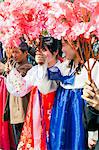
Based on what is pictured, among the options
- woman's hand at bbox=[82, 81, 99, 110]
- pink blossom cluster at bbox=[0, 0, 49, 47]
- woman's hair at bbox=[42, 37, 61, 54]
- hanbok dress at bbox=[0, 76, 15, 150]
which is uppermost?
pink blossom cluster at bbox=[0, 0, 49, 47]

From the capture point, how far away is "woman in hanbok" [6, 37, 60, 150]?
3346mm

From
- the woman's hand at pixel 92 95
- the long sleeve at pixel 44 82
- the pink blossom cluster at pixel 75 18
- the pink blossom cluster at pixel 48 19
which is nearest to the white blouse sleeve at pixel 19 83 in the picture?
the long sleeve at pixel 44 82

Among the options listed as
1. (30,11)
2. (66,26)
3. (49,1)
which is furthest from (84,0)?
(30,11)

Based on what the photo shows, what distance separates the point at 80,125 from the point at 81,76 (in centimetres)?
38

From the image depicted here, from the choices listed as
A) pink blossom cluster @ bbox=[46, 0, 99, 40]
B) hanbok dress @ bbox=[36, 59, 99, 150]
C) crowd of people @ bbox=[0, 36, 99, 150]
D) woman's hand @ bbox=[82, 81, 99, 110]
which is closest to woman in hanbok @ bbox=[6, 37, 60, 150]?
crowd of people @ bbox=[0, 36, 99, 150]

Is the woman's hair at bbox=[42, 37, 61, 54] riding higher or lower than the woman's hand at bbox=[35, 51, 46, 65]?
higher

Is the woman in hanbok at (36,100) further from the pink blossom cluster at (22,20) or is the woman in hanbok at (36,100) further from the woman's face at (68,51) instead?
the pink blossom cluster at (22,20)

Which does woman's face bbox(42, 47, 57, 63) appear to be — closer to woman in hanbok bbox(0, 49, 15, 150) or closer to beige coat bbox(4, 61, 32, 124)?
beige coat bbox(4, 61, 32, 124)

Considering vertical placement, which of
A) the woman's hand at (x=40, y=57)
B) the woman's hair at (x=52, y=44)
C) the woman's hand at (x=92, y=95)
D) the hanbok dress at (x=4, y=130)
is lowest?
the hanbok dress at (x=4, y=130)

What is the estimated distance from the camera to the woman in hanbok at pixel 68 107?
10.1 ft

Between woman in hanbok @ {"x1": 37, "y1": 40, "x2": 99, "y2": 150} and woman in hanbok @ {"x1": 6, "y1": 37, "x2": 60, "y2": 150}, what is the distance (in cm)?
12

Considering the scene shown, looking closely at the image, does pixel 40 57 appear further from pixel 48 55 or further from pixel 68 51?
pixel 68 51

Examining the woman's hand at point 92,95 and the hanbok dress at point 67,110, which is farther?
the hanbok dress at point 67,110

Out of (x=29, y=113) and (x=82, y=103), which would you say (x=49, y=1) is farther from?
(x=29, y=113)
